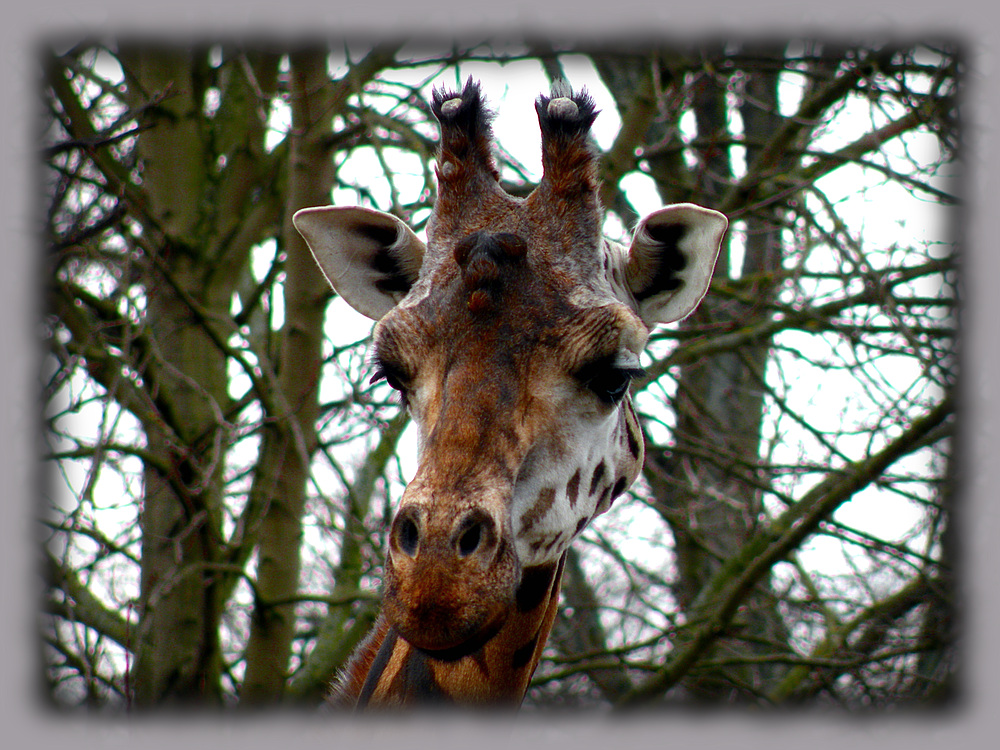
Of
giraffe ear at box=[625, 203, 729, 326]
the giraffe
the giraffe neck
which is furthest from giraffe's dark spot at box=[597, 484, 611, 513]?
giraffe ear at box=[625, 203, 729, 326]

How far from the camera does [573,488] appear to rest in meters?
3.30

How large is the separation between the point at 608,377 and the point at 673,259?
2.98ft

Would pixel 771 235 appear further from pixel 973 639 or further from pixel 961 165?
pixel 973 639

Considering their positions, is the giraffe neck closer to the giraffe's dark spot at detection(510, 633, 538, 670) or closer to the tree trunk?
the giraffe's dark spot at detection(510, 633, 538, 670)

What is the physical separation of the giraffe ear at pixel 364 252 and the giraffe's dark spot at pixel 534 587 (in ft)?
5.10

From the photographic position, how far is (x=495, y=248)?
3330mm

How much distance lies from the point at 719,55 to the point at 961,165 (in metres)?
2.15

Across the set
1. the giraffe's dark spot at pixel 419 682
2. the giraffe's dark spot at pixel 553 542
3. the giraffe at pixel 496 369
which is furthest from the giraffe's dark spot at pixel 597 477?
the giraffe's dark spot at pixel 419 682

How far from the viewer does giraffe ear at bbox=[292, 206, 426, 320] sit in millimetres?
4156

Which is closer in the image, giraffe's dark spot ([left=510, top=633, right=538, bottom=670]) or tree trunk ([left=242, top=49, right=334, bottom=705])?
giraffe's dark spot ([left=510, top=633, right=538, bottom=670])

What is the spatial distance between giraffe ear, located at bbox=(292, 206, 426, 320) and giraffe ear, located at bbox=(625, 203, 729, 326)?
1057 mm

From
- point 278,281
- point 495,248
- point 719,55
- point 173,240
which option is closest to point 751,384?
point 719,55

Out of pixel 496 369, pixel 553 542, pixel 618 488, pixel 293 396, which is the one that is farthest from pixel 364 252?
pixel 293 396

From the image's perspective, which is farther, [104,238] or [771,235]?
[771,235]
